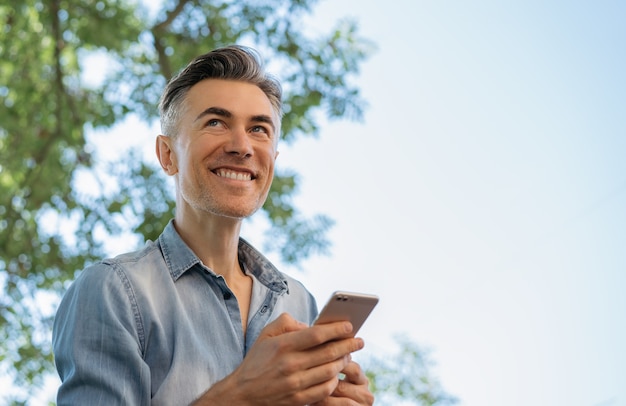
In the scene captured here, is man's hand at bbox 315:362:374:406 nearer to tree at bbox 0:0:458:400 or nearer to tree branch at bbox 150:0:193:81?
tree at bbox 0:0:458:400

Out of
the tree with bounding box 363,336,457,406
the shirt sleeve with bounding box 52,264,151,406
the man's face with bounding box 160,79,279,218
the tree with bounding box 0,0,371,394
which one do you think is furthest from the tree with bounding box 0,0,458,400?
the shirt sleeve with bounding box 52,264,151,406

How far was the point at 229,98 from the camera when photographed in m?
1.58

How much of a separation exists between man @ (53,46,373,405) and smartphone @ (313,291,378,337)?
2 cm

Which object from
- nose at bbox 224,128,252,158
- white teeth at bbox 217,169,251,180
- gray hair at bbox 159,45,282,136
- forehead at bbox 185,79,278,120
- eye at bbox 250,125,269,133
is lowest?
white teeth at bbox 217,169,251,180

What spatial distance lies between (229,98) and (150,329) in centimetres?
46

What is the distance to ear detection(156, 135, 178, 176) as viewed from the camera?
165 cm

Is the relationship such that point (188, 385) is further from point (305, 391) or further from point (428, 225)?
point (428, 225)

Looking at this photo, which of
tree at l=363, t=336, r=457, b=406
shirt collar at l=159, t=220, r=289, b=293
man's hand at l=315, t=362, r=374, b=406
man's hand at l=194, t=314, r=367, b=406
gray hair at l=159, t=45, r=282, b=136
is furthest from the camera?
tree at l=363, t=336, r=457, b=406

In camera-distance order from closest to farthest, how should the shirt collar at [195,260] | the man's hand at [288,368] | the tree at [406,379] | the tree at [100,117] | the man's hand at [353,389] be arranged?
the man's hand at [288,368] < the man's hand at [353,389] < the shirt collar at [195,260] < the tree at [100,117] < the tree at [406,379]

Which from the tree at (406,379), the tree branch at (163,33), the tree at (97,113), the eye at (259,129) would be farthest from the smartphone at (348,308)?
the tree at (406,379)

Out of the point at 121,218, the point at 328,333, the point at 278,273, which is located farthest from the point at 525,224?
the point at 328,333

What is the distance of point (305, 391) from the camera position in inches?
49.1

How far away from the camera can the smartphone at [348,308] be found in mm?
1247

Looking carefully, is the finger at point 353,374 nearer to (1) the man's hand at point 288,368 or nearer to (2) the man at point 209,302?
(2) the man at point 209,302
